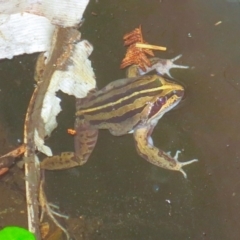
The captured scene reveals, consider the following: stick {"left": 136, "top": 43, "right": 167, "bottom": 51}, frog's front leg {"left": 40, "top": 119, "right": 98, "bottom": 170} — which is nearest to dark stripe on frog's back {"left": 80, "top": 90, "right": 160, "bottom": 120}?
frog's front leg {"left": 40, "top": 119, "right": 98, "bottom": 170}

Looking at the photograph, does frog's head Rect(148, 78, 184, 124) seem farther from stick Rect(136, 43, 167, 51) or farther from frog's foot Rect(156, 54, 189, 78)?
stick Rect(136, 43, 167, 51)


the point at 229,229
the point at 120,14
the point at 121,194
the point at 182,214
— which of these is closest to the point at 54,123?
the point at 121,194

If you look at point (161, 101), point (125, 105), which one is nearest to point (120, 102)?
point (125, 105)

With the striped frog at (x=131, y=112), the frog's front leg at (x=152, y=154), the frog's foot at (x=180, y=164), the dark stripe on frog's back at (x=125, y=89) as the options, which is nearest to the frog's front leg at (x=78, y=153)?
the striped frog at (x=131, y=112)

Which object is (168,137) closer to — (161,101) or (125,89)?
(161,101)

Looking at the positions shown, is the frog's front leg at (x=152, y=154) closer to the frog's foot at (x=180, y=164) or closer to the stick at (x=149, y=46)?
the frog's foot at (x=180, y=164)

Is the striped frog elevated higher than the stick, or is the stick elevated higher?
the stick
